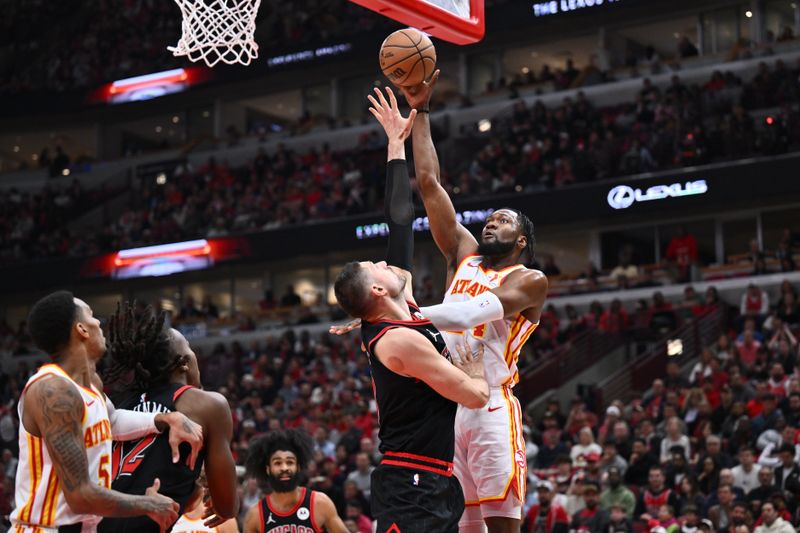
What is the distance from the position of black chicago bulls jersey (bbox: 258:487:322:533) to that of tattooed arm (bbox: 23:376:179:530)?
3.38 meters

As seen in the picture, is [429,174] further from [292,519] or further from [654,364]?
[654,364]

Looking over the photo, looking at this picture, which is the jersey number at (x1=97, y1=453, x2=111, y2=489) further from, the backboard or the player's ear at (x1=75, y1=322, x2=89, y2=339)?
the backboard

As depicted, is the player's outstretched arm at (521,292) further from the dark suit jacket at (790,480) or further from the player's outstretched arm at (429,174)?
the dark suit jacket at (790,480)

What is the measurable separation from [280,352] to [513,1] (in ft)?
34.7

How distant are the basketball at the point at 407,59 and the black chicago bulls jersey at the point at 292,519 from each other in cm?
311

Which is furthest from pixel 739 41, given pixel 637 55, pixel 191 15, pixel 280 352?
pixel 191 15

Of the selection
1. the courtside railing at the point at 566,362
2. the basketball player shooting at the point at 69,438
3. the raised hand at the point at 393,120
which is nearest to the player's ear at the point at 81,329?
the basketball player shooting at the point at 69,438

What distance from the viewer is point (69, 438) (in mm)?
4641

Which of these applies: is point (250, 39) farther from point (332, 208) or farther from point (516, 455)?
point (332, 208)

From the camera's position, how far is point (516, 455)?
6.18 meters

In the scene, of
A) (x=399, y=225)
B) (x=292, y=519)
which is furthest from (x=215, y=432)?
(x=292, y=519)

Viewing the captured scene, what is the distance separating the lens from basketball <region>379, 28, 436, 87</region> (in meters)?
6.72

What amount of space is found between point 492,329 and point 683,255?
57.6 ft

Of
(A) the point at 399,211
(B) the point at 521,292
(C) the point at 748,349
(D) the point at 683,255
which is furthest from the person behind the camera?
(D) the point at 683,255
